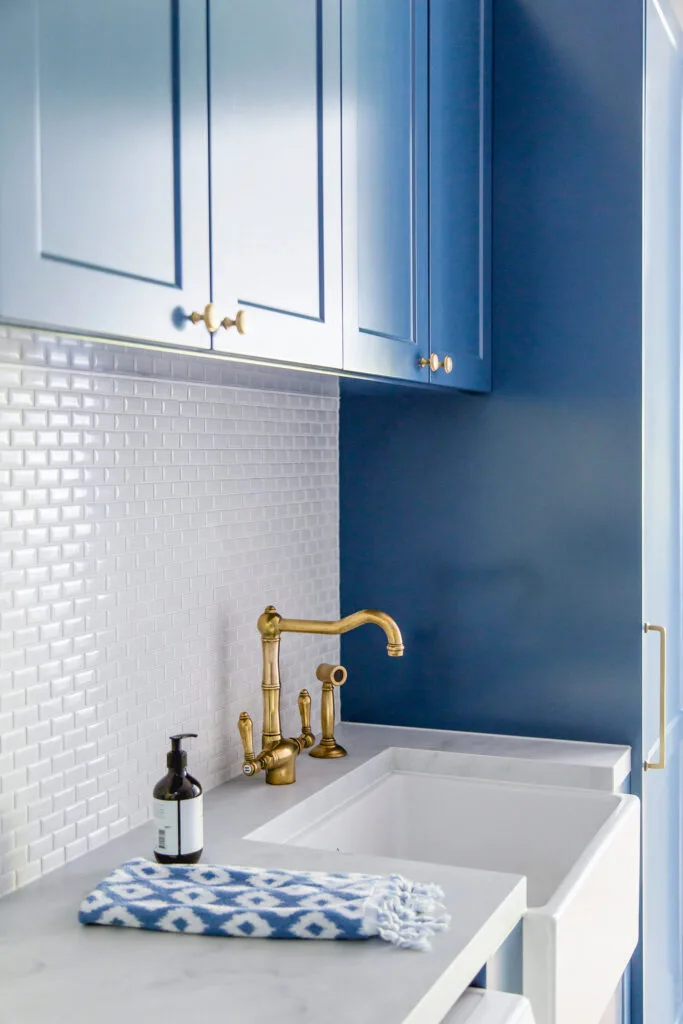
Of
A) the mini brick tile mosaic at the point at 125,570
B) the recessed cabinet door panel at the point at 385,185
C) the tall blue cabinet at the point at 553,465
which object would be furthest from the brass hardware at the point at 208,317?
the tall blue cabinet at the point at 553,465

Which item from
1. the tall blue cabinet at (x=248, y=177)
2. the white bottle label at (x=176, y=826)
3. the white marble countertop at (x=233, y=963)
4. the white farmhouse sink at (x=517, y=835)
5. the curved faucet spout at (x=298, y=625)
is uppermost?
the tall blue cabinet at (x=248, y=177)

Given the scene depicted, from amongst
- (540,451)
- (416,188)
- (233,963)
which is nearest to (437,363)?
(416,188)

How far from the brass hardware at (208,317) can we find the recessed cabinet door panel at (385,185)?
1.30 ft

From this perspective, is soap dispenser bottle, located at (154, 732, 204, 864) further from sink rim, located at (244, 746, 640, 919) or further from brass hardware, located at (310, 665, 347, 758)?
brass hardware, located at (310, 665, 347, 758)

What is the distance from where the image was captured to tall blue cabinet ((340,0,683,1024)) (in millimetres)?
2254

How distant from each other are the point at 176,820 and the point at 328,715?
29.1 inches

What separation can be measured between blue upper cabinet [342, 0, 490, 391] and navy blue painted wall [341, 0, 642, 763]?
0.29ft

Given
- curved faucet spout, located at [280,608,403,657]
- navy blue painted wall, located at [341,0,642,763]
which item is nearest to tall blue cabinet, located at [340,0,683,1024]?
navy blue painted wall, located at [341,0,642,763]

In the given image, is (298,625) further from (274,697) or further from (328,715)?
(328,715)

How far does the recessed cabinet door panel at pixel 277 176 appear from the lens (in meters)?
1.32

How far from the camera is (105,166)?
43.8 inches

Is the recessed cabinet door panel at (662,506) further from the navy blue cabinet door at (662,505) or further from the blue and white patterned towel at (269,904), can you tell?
the blue and white patterned towel at (269,904)

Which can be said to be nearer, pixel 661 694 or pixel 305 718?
pixel 305 718

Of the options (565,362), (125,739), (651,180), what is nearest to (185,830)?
(125,739)
